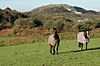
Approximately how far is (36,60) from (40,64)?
185cm

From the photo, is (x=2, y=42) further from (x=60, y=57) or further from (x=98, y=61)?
(x=98, y=61)

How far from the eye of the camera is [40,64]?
64.5 feet

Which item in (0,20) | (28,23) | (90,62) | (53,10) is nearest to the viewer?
(90,62)

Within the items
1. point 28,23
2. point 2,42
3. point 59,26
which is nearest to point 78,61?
point 2,42

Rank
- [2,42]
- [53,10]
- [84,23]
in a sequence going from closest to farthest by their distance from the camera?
[2,42]
[84,23]
[53,10]

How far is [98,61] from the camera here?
1992 cm

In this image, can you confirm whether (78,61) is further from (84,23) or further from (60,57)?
(84,23)

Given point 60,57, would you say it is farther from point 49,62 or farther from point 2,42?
point 2,42

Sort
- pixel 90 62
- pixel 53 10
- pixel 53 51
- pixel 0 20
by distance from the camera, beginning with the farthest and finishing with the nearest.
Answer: pixel 53 10
pixel 0 20
pixel 53 51
pixel 90 62

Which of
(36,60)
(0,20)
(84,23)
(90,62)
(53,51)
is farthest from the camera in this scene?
(0,20)

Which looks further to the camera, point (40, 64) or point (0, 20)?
point (0, 20)

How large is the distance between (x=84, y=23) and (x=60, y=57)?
146 ft

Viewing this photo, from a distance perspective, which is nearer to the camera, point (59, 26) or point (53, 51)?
point (53, 51)

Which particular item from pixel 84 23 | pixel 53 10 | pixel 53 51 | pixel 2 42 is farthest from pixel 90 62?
pixel 53 10
